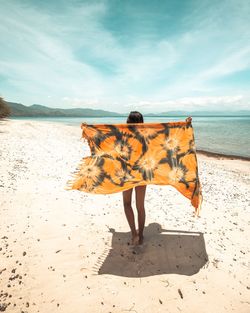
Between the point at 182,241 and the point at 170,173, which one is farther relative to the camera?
the point at 182,241

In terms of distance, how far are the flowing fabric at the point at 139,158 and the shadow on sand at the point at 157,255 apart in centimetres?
112

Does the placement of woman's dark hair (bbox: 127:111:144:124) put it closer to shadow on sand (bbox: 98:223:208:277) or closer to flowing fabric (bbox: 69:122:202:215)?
flowing fabric (bbox: 69:122:202:215)

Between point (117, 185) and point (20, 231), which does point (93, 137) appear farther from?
point (20, 231)

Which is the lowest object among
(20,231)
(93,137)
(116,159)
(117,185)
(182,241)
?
(182,241)

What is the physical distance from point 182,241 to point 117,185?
97.5 inches

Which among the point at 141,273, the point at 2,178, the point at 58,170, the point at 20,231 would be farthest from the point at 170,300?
the point at 58,170

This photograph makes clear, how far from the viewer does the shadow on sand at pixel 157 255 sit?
13.7 ft

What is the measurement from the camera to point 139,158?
4.70 metres

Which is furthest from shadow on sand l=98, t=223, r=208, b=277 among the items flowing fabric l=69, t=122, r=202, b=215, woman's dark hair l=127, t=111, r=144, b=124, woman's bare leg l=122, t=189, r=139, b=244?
woman's dark hair l=127, t=111, r=144, b=124

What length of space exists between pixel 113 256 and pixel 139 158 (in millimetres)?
2317

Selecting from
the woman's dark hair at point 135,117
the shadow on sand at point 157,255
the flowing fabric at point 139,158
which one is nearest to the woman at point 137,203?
the woman's dark hair at point 135,117

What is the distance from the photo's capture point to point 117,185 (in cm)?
439

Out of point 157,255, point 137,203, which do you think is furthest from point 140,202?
point 157,255

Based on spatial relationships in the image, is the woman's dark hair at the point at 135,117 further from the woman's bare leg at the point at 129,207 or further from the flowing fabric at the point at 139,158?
the woman's bare leg at the point at 129,207
